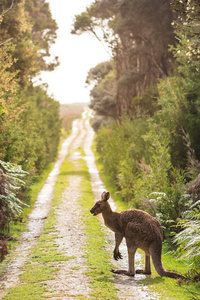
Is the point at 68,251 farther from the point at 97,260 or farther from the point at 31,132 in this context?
the point at 31,132

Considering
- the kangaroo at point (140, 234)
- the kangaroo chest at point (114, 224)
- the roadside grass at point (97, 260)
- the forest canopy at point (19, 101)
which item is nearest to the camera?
the roadside grass at point (97, 260)

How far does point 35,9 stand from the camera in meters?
42.5

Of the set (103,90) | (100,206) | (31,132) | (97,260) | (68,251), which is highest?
(103,90)

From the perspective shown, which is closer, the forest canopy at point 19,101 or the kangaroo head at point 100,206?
the kangaroo head at point 100,206

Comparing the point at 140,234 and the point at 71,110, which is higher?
the point at 71,110

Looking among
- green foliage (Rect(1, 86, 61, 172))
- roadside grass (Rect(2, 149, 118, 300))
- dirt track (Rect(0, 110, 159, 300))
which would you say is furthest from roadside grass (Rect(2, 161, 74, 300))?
green foliage (Rect(1, 86, 61, 172))

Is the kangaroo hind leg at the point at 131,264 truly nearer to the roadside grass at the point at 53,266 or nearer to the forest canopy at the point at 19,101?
the roadside grass at the point at 53,266

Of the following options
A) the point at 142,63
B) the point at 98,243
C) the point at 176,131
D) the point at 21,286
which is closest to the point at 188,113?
the point at 176,131

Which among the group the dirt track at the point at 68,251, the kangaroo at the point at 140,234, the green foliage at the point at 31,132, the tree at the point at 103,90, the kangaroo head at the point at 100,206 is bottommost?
the dirt track at the point at 68,251

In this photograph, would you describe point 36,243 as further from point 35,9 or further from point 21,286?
point 35,9

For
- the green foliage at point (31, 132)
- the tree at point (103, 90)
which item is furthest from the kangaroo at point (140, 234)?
the tree at point (103, 90)

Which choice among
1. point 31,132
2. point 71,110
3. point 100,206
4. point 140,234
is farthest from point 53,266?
point 71,110

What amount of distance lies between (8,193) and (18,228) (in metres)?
4.99

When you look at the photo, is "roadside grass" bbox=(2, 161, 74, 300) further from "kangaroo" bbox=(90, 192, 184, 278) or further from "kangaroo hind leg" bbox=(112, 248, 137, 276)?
"kangaroo" bbox=(90, 192, 184, 278)
